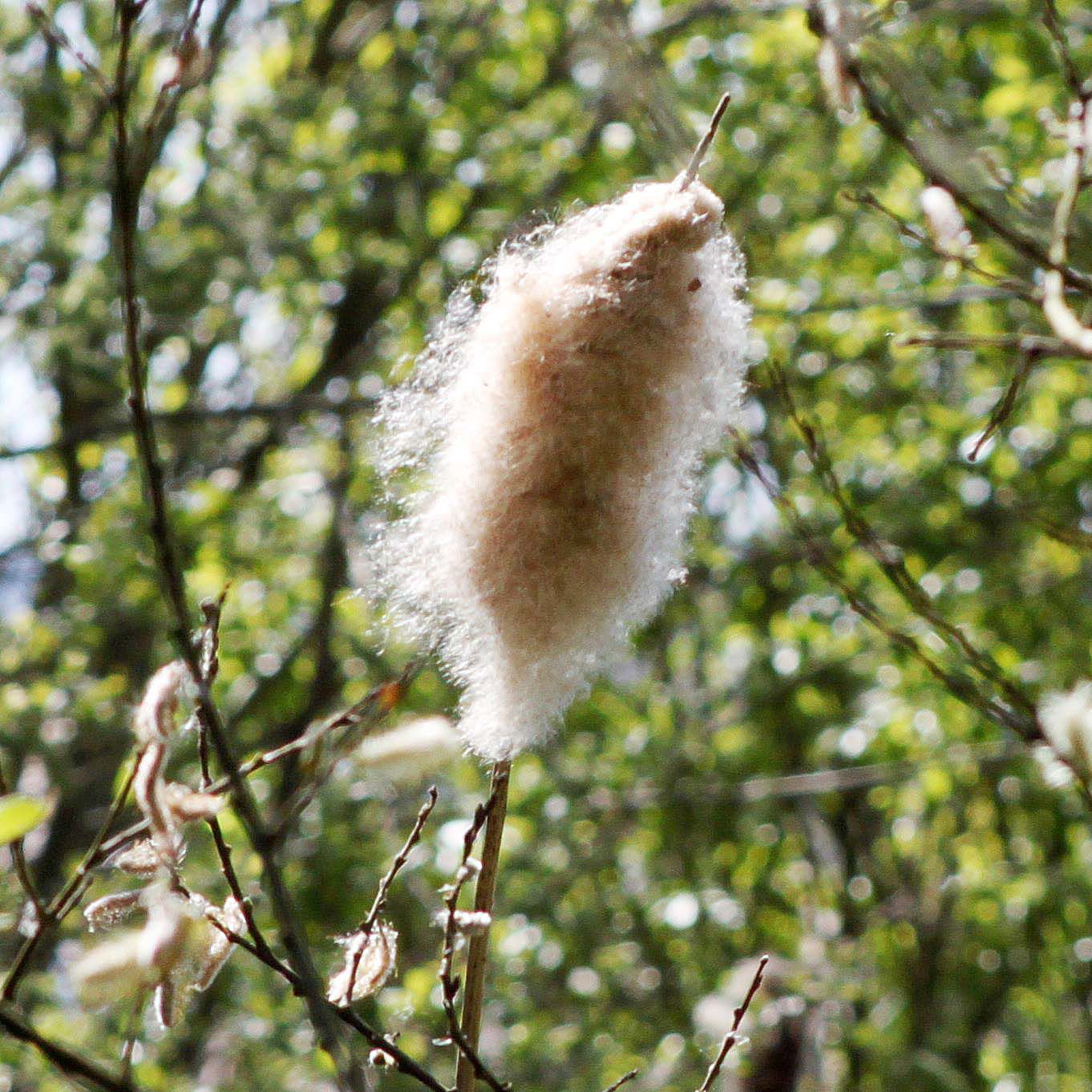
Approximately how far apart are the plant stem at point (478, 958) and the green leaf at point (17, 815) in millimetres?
392

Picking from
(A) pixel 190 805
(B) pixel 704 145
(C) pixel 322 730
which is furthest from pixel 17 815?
(B) pixel 704 145

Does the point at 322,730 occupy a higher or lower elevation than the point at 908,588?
higher

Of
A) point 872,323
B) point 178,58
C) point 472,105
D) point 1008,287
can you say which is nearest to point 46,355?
point 472,105

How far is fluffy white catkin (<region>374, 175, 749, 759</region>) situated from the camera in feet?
3.82

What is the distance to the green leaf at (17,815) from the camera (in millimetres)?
802

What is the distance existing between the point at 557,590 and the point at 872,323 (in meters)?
3.06

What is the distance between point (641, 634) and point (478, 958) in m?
3.46

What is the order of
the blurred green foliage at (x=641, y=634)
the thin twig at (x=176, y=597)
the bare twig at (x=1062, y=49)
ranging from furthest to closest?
1. the blurred green foliage at (x=641, y=634)
2. the bare twig at (x=1062, y=49)
3. the thin twig at (x=176, y=597)

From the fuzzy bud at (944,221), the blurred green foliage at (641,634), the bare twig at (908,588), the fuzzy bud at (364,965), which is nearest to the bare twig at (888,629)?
the bare twig at (908,588)

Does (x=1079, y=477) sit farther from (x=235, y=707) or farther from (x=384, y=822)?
(x=235, y=707)

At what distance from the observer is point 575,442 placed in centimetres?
117

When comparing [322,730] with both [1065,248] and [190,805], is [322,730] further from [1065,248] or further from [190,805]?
[1065,248]

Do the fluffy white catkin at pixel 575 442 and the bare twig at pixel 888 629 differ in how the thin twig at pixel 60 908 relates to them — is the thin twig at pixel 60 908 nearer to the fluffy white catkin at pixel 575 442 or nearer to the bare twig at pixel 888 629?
the fluffy white catkin at pixel 575 442

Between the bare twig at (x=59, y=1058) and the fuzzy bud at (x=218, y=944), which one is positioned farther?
the fuzzy bud at (x=218, y=944)
